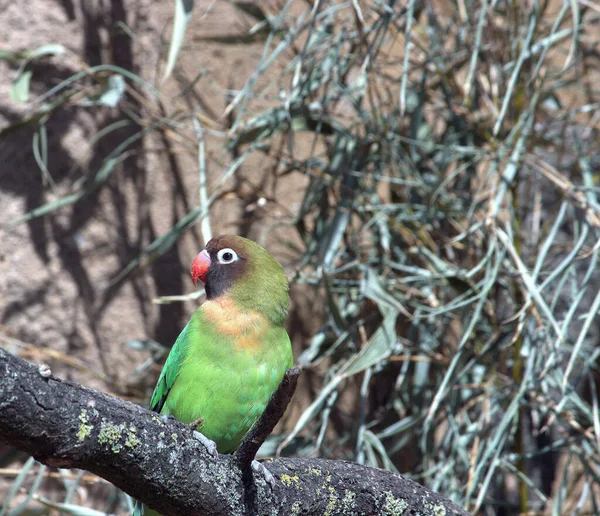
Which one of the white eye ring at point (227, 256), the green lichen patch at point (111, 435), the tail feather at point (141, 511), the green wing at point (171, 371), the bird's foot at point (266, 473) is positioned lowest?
the tail feather at point (141, 511)

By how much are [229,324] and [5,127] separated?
1.18 m

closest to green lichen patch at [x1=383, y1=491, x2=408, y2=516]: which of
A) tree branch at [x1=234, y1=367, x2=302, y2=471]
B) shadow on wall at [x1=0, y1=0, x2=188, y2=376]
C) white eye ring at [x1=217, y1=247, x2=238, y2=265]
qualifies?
tree branch at [x1=234, y1=367, x2=302, y2=471]

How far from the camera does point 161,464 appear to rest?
108 centimetres

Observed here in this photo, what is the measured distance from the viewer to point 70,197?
7.61 feet

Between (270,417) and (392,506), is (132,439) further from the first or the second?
(392,506)

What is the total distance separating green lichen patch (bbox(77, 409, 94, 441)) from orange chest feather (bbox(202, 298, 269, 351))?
673 millimetres

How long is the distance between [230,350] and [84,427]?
0.68m

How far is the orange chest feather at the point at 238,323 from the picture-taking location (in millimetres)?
1659

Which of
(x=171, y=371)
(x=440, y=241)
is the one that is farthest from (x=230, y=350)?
(x=440, y=241)

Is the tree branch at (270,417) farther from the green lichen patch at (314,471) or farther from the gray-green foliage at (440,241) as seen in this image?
the gray-green foliage at (440,241)

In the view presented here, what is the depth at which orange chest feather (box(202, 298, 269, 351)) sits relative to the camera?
1.66 meters

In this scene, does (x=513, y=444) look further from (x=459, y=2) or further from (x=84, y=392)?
(x=84, y=392)

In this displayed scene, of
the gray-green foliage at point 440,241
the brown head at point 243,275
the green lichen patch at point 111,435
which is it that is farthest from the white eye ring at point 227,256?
the green lichen patch at point 111,435

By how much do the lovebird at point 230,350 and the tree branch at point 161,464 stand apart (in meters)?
0.31
